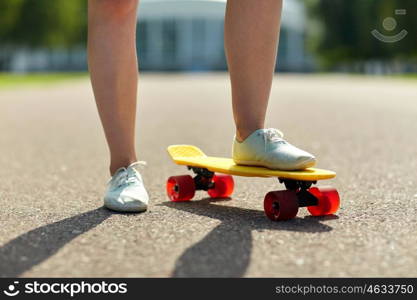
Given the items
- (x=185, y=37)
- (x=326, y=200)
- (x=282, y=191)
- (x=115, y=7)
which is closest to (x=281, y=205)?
(x=282, y=191)

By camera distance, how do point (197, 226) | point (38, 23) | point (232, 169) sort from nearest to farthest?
point (197, 226), point (232, 169), point (38, 23)

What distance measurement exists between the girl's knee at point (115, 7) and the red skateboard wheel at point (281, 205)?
86 centimetres

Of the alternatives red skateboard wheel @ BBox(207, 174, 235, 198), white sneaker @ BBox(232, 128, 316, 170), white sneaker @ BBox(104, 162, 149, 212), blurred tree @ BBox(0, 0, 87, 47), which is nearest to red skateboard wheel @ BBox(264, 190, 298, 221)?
white sneaker @ BBox(232, 128, 316, 170)

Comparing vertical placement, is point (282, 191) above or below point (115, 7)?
below

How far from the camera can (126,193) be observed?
2676 mm

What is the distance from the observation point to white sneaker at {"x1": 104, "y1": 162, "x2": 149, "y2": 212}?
2629 mm

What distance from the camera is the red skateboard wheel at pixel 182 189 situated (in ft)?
9.64

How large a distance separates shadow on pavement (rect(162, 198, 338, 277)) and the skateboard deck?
15cm

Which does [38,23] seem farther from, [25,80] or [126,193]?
[126,193]

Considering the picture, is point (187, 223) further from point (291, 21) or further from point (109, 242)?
point (291, 21)

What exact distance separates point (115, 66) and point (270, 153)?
2.16 ft

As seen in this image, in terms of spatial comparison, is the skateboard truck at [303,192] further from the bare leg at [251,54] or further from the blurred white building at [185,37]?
the blurred white building at [185,37]

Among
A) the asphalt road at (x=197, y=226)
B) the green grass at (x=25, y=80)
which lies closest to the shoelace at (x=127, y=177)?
the asphalt road at (x=197, y=226)

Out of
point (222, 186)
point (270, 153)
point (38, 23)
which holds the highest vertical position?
point (270, 153)
